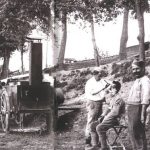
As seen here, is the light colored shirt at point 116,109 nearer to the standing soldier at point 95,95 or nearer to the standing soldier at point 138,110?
the standing soldier at point 138,110

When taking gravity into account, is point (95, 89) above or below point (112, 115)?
above

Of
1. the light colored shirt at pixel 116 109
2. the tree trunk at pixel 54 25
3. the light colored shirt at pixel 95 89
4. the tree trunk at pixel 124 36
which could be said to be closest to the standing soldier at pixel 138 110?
the light colored shirt at pixel 116 109

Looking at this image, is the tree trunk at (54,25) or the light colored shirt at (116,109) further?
the tree trunk at (54,25)

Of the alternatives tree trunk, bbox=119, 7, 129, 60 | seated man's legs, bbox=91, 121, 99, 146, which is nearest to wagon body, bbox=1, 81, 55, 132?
A: seated man's legs, bbox=91, 121, 99, 146

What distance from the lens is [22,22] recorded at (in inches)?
846

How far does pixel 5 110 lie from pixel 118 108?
5806mm

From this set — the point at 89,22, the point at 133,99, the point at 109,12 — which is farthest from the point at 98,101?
the point at 109,12

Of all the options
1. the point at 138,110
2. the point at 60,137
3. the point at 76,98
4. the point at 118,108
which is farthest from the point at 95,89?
the point at 76,98

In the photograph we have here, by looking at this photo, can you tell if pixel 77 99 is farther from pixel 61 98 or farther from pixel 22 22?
pixel 22 22

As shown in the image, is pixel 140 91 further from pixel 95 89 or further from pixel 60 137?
pixel 60 137

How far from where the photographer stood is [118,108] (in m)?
8.38

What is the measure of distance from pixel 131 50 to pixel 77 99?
12.5 metres

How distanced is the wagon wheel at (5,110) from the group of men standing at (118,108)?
3.76m

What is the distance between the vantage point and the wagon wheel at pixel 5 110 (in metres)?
13.2
